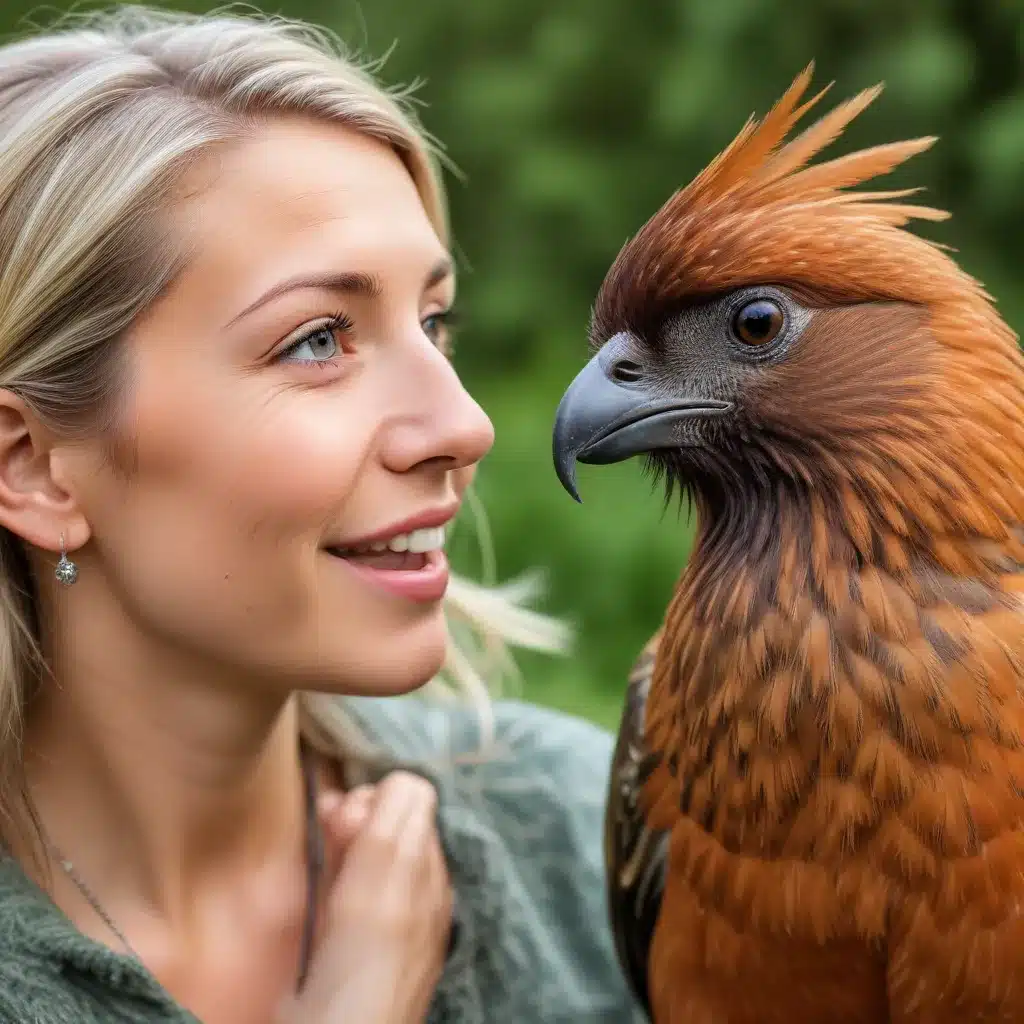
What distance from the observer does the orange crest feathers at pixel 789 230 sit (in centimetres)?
198

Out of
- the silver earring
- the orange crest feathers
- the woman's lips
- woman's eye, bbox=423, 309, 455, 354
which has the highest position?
the orange crest feathers

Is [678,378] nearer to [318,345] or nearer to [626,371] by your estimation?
[626,371]

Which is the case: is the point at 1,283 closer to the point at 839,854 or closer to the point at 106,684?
the point at 106,684

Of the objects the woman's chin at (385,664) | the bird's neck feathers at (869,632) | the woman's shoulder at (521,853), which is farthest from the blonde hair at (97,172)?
the bird's neck feathers at (869,632)

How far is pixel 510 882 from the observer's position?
2746mm

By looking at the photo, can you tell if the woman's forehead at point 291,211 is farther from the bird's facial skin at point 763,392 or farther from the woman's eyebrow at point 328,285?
the bird's facial skin at point 763,392

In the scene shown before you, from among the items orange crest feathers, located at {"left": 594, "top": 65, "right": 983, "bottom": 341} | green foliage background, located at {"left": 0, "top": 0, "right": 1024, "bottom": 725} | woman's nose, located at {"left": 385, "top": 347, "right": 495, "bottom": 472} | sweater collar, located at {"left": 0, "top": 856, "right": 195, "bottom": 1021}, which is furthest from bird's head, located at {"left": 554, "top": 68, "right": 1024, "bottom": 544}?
green foliage background, located at {"left": 0, "top": 0, "right": 1024, "bottom": 725}

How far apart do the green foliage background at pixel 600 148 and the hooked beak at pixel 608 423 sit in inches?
70.0

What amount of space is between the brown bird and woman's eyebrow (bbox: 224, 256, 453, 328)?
1.21 feet

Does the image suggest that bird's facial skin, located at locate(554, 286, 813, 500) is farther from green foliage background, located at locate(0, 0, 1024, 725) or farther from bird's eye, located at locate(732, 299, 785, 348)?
green foliage background, located at locate(0, 0, 1024, 725)

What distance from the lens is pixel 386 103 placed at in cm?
228

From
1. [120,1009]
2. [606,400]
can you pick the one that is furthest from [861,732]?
[120,1009]

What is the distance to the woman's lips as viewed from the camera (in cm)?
212

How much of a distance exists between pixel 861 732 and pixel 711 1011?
0.58 m
